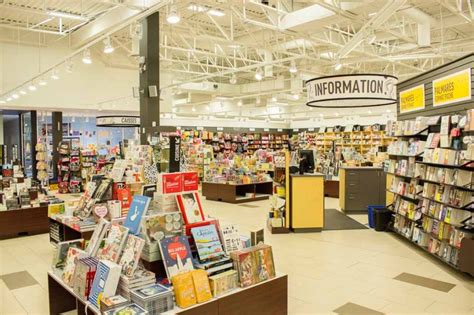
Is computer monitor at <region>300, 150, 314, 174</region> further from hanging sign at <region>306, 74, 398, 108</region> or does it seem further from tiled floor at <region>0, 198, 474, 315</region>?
hanging sign at <region>306, 74, 398, 108</region>

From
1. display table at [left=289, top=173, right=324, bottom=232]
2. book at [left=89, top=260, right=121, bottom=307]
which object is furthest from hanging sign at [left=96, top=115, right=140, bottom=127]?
book at [left=89, top=260, right=121, bottom=307]

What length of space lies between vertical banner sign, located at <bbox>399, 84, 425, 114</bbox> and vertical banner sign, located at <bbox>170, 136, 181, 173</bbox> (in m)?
3.86

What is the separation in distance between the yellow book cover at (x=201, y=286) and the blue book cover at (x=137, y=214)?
2.02ft

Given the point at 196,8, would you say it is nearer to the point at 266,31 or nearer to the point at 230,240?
the point at 266,31

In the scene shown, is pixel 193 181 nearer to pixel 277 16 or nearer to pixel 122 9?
pixel 277 16

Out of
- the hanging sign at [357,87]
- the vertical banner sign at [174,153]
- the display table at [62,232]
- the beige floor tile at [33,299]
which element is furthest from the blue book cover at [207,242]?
the hanging sign at [357,87]

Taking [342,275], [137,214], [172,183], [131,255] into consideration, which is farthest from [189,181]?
[342,275]

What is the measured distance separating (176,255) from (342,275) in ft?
9.12

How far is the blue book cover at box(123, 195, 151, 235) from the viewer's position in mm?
3234

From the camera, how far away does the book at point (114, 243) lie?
3.12 metres

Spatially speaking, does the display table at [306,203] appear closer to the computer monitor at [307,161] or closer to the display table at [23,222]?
the computer monitor at [307,161]

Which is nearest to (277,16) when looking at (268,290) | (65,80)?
(268,290)

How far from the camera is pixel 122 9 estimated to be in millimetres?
8914

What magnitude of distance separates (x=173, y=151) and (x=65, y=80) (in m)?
8.50
